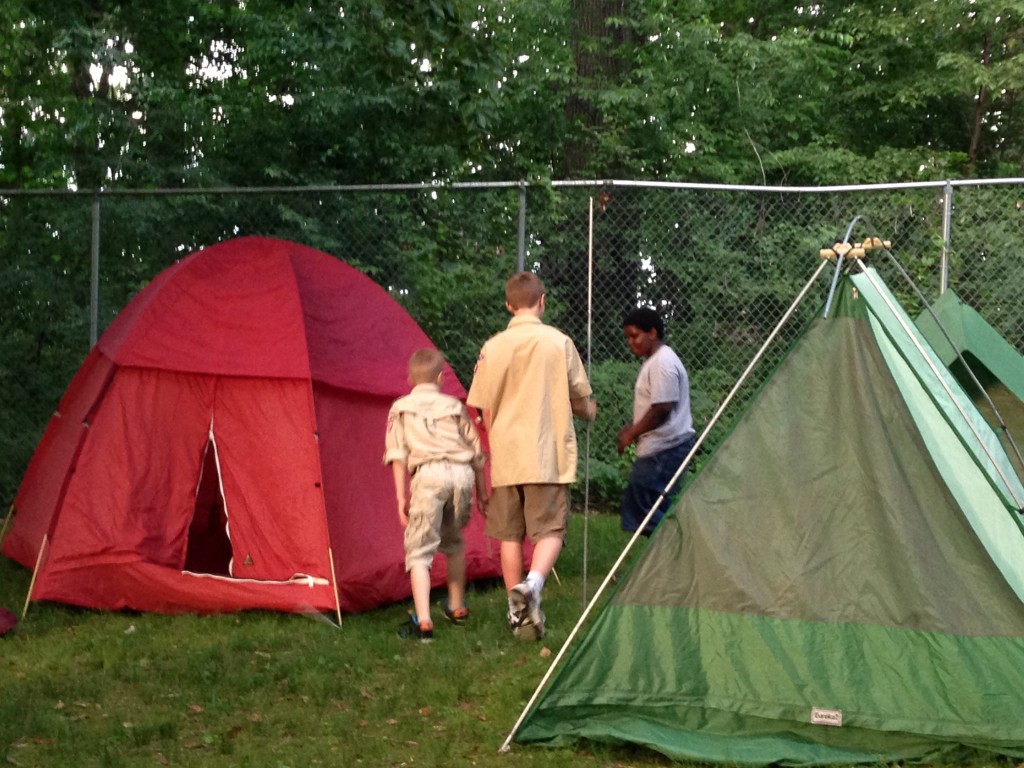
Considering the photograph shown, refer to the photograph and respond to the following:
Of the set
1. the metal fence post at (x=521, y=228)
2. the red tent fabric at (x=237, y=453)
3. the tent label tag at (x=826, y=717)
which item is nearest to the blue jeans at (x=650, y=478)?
the red tent fabric at (x=237, y=453)

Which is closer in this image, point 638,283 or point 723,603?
point 723,603

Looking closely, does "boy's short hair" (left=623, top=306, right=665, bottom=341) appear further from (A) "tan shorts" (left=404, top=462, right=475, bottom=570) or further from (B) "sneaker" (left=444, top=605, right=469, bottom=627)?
(B) "sneaker" (left=444, top=605, right=469, bottom=627)

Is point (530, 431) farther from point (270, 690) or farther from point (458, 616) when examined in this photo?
point (270, 690)

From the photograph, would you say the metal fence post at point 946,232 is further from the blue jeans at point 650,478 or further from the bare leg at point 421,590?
the bare leg at point 421,590

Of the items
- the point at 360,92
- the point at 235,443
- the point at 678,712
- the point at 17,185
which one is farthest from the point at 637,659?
the point at 17,185

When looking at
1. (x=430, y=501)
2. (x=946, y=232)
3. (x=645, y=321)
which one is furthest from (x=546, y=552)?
(x=946, y=232)

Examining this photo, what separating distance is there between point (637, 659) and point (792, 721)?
57cm

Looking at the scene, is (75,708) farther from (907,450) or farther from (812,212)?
(812,212)

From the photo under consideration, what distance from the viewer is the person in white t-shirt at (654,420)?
298 inches

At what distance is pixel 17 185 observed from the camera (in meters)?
13.1

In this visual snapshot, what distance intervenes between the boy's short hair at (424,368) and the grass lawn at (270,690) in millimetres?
1267

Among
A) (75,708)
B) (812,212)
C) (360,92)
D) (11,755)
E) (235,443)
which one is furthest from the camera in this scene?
(360,92)

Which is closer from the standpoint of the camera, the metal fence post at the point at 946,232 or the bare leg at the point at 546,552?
the bare leg at the point at 546,552

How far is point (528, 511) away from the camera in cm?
658
